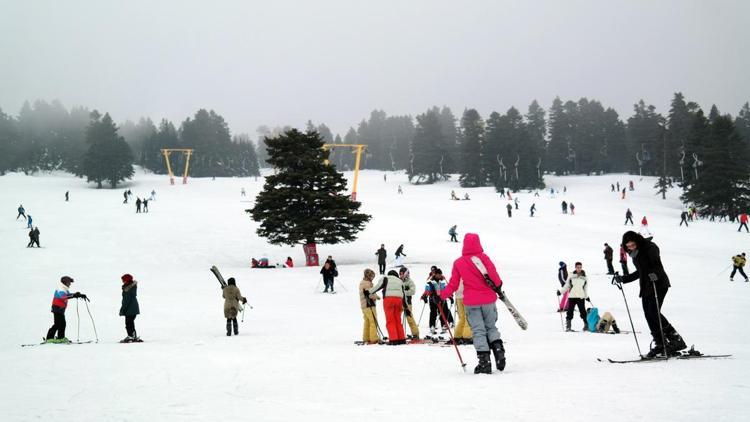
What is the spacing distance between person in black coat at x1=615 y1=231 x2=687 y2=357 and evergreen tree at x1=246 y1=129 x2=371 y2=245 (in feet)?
82.9

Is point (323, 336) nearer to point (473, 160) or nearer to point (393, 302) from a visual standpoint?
point (393, 302)

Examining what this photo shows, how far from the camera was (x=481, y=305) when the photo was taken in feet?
24.5

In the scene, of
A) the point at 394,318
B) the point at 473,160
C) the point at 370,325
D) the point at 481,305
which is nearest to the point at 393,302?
the point at 394,318

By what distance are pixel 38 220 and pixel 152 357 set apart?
44699mm

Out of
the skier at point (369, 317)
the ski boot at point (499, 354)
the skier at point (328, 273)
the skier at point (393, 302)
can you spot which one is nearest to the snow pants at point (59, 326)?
the skier at point (369, 317)

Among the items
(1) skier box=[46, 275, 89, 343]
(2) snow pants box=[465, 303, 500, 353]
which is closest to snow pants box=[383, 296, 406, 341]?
(2) snow pants box=[465, 303, 500, 353]

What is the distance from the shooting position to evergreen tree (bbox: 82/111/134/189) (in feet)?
294

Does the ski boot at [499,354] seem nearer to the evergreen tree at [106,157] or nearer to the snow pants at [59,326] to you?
the snow pants at [59,326]

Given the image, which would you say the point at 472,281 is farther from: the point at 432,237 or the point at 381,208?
the point at 381,208

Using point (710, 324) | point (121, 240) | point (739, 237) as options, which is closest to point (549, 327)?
point (710, 324)

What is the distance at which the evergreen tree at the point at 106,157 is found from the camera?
294 feet

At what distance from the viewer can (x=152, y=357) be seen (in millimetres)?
10273

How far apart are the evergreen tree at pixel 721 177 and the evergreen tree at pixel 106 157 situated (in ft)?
265

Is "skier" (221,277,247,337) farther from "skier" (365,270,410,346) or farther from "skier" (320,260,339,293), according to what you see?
"skier" (320,260,339,293)
